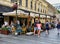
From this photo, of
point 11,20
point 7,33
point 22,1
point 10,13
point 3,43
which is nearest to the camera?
point 3,43

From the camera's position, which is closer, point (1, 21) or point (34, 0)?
point (1, 21)

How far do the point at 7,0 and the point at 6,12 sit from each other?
1951mm

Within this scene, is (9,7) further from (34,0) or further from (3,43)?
(34,0)

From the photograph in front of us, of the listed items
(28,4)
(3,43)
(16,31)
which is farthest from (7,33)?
(28,4)

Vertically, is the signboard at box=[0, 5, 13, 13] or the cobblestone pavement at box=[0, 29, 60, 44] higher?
the signboard at box=[0, 5, 13, 13]

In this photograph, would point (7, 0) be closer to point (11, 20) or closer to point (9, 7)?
point (9, 7)

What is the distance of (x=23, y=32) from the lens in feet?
77.6

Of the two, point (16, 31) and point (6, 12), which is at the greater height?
point (6, 12)

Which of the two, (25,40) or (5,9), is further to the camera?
(5,9)

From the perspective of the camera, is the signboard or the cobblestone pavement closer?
the cobblestone pavement

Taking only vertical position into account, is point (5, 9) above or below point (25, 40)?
above

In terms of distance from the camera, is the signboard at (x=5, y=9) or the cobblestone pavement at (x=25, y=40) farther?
the signboard at (x=5, y=9)

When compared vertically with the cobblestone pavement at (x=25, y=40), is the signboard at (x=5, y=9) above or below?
above

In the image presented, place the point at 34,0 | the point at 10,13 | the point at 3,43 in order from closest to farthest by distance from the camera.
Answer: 1. the point at 3,43
2. the point at 10,13
3. the point at 34,0
